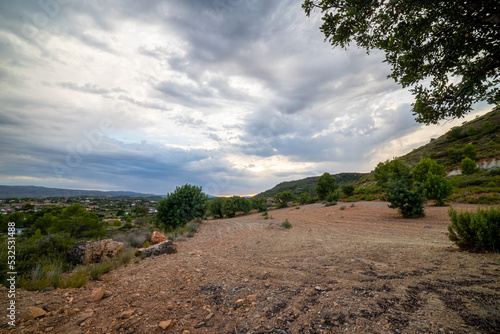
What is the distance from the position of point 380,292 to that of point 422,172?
27033 mm

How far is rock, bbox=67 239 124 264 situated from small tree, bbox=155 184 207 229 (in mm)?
7967

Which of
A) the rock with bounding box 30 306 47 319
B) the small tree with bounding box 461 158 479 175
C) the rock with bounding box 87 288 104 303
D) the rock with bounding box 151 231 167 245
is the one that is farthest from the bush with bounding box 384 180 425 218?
the small tree with bounding box 461 158 479 175

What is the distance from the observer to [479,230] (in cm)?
472

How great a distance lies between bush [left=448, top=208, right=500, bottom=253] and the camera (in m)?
4.62

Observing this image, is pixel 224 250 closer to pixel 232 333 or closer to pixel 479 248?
pixel 232 333

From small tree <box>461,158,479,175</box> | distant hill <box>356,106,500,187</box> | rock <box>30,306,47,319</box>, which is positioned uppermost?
distant hill <box>356,106,500,187</box>

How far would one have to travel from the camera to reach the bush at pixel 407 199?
12.3 meters

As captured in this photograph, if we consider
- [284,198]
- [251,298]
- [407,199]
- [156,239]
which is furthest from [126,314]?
[284,198]

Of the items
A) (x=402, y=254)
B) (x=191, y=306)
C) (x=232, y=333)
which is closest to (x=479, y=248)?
(x=402, y=254)

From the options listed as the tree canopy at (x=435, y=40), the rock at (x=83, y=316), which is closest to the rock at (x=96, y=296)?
the rock at (x=83, y=316)

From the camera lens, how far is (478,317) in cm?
216

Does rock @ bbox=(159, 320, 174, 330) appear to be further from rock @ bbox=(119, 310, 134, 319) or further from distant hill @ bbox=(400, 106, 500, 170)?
distant hill @ bbox=(400, 106, 500, 170)

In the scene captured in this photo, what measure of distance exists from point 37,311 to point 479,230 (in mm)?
9208

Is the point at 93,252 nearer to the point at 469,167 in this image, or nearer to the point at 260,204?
the point at 260,204
